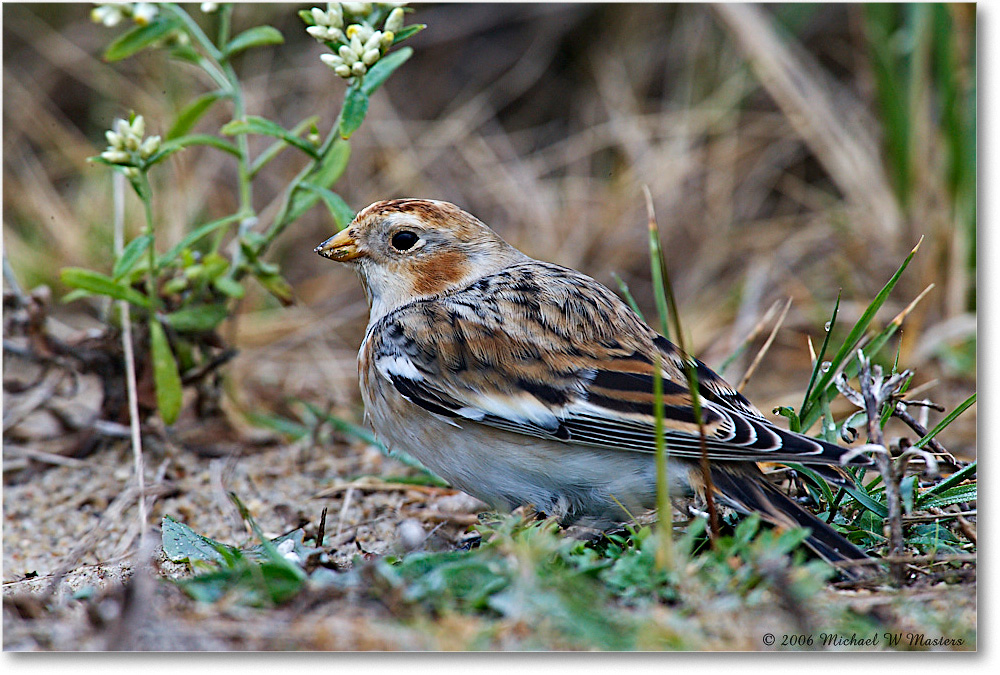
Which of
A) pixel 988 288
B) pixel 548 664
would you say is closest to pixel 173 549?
pixel 548 664

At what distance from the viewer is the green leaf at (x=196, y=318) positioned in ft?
11.4

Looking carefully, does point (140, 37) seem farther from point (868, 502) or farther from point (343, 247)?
point (868, 502)

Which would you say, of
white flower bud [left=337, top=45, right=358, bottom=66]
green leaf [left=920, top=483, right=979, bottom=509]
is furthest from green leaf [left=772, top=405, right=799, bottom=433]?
white flower bud [left=337, top=45, right=358, bottom=66]

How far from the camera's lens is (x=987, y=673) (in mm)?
2174

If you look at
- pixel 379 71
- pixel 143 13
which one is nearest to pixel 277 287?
pixel 379 71

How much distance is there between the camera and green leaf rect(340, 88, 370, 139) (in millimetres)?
2873

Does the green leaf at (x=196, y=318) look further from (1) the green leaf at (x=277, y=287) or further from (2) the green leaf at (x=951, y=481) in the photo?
(2) the green leaf at (x=951, y=481)

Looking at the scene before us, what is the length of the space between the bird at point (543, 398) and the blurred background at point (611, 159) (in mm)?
1323

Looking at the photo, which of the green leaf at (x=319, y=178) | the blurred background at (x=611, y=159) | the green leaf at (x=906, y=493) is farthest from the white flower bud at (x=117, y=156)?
the green leaf at (x=906, y=493)

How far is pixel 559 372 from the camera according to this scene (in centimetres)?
267

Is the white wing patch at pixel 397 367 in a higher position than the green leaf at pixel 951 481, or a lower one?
higher

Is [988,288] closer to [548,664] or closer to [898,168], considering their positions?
[548,664]

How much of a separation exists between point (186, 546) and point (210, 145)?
1474 millimetres

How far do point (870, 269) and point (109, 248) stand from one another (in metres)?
3.79
